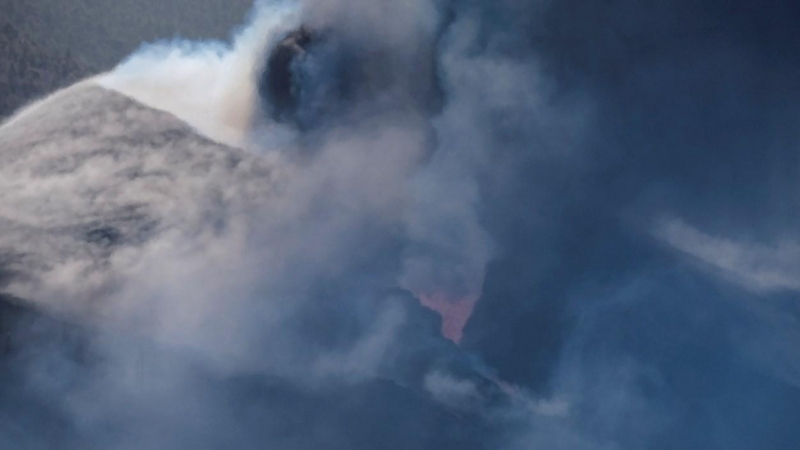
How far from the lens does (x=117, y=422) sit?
2288 centimetres

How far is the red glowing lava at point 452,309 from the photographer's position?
80.1ft

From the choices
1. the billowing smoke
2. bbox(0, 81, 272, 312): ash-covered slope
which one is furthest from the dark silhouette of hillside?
the billowing smoke

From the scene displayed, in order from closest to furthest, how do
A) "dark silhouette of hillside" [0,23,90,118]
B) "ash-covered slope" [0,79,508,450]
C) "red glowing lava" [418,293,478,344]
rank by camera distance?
"ash-covered slope" [0,79,508,450], "red glowing lava" [418,293,478,344], "dark silhouette of hillside" [0,23,90,118]

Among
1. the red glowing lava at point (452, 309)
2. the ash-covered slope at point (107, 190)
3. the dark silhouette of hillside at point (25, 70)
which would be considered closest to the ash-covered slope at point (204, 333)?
the ash-covered slope at point (107, 190)

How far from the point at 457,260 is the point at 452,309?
151cm

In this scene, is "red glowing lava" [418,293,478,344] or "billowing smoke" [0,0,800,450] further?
Result: "red glowing lava" [418,293,478,344]

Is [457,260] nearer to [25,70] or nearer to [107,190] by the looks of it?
[107,190]

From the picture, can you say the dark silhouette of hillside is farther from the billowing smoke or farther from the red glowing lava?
the red glowing lava

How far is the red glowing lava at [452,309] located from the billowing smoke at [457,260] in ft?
0.29

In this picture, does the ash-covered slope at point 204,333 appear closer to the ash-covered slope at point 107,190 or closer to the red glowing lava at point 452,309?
the ash-covered slope at point 107,190

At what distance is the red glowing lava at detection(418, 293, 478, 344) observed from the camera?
24422 millimetres

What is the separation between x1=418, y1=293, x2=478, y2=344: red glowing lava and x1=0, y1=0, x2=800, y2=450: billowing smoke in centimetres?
9

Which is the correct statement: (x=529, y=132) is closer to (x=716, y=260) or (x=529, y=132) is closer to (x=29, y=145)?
(x=716, y=260)

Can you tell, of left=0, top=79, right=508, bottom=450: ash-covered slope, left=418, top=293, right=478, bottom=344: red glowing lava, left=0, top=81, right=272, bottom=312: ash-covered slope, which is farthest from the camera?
left=0, top=81, right=272, bottom=312: ash-covered slope
